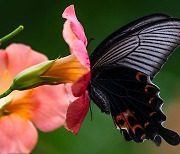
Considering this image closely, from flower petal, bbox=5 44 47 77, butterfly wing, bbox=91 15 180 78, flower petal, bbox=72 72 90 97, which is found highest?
flower petal, bbox=72 72 90 97

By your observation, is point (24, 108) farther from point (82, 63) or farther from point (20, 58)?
point (82, 63)

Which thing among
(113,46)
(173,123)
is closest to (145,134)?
(113,46)

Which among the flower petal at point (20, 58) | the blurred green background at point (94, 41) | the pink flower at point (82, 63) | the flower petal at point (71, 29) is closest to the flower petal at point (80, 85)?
the pink flower at point (82, 63)

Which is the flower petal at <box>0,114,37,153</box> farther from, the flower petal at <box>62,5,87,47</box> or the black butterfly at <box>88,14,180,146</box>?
the flower petal at <box>62,5,87,47</box>

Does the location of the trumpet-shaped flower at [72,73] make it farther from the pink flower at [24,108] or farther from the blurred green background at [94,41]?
the blurred green background at [94,41]

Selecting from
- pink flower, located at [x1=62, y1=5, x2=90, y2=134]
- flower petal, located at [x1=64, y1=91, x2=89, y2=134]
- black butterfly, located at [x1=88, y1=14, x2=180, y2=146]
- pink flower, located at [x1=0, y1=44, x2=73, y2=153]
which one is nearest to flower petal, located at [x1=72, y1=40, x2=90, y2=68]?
pink flower, located at [x1=62, y1=5, x2=90, y2=134]
